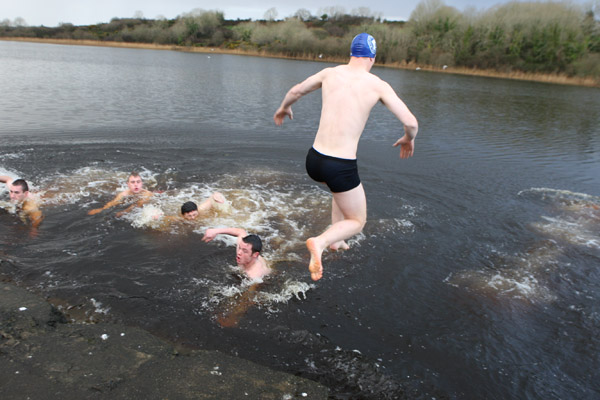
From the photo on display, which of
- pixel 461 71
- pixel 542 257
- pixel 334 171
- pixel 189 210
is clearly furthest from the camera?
pixel 461 71

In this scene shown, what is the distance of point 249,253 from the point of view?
225 inches

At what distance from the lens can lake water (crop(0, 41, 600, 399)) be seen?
4.62m

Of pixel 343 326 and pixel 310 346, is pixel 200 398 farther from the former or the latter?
pixel 343 326

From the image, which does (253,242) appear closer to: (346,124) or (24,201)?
(346,124)

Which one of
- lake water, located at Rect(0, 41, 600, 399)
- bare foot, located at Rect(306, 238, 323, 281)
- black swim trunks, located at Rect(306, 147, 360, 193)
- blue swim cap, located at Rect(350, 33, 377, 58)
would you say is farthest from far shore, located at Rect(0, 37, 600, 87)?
bare foot, located at Rect(306, 238, 323, 281)

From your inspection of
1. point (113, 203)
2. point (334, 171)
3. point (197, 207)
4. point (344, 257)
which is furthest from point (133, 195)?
point (334, 171)

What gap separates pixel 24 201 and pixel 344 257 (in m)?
6.03

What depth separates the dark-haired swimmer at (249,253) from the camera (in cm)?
571

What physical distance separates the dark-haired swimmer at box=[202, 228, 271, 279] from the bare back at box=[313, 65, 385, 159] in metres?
2.20

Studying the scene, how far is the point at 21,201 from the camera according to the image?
7738 millimetres

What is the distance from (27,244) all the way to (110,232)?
1203 millimetres

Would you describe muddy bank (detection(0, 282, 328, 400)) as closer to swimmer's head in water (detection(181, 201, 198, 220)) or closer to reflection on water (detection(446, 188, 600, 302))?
swimmer's head in water (detection(181, 201, 198, 220))

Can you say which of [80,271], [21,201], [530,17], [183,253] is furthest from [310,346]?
[530,17]

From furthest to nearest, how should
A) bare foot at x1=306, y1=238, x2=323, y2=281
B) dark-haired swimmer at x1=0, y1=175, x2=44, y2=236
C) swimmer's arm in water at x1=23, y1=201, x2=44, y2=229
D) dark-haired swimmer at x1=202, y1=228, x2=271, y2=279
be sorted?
dark-haired swimmer at x1=0, y1=175, x2=44, y2=236, swimmer's arm in water at x1=23, y1=201, x2=44, y2=229, dark-haired swimmer at x1=202, y1=228, x2=271, y2=279, bare foot at x1=306, y1=238, x2=323, y2=281
